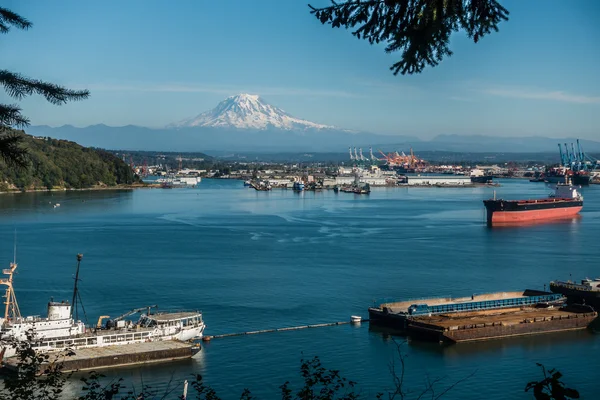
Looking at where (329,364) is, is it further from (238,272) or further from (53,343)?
(238,272)

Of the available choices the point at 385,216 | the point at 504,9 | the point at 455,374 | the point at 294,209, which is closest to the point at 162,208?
the point at 294,209

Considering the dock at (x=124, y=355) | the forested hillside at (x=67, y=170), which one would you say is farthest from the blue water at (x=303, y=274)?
the forested hillside at (x=67, y=170)

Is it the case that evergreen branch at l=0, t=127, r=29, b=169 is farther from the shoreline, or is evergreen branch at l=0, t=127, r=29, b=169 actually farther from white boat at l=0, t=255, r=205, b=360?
the shoreline

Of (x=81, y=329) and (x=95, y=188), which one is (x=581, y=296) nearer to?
(x=81, y=329)

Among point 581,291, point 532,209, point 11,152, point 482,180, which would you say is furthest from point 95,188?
point 11,152

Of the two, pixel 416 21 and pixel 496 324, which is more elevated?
pixel 416 21

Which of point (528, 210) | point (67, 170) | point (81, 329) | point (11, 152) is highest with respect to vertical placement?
point (11, 152)

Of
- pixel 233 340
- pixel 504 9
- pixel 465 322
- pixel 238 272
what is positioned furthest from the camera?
pixel 238 272
